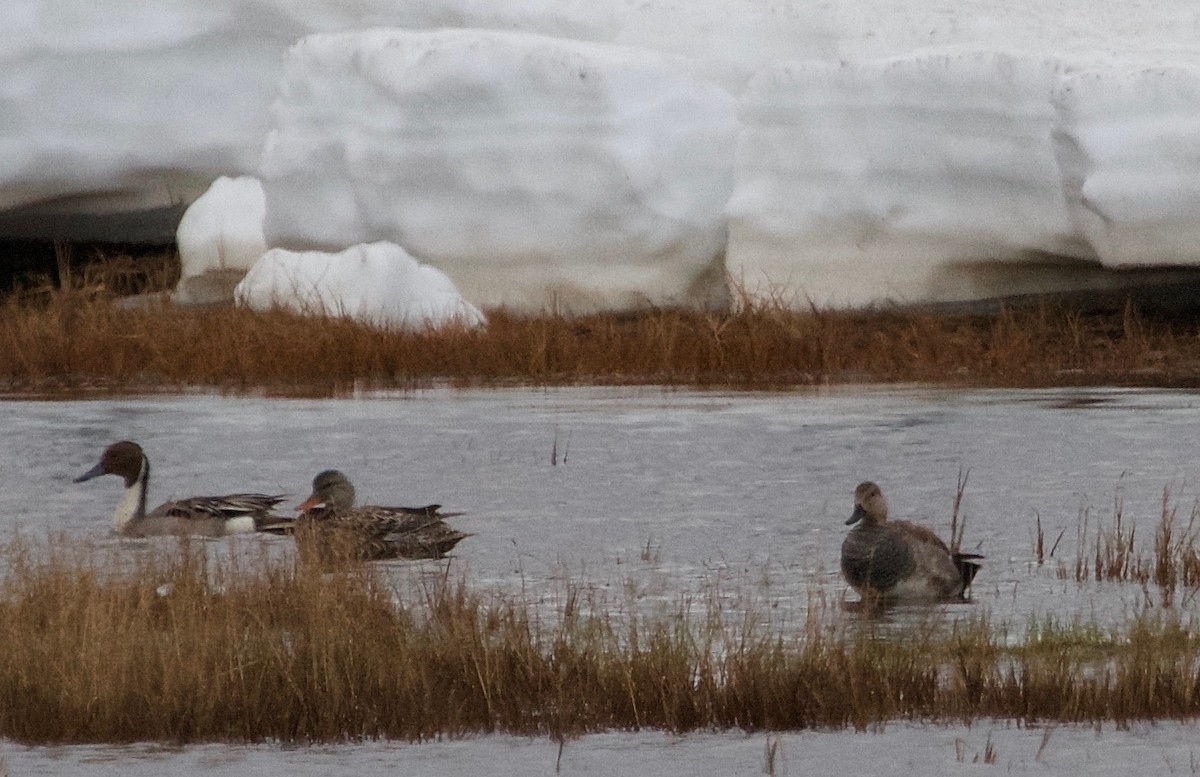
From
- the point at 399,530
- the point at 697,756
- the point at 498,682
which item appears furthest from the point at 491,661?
the point at 399,530

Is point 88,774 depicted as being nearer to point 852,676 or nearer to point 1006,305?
point 852,676

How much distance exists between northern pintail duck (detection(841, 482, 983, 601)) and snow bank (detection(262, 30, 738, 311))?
9.78 m

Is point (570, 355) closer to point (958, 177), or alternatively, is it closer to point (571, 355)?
point (571, 355)

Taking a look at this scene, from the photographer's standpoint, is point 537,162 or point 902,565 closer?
point 902,565

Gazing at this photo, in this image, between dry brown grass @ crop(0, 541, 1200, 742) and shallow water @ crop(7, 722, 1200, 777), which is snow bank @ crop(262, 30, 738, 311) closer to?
dry brown grass @ crop(0, 541, 1200, 742)

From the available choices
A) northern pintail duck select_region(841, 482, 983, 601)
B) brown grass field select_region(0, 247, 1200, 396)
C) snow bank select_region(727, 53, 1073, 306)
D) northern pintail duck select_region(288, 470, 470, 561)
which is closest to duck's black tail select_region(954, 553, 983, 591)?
northern pintail duck select_region(841, 482, 983, 601)

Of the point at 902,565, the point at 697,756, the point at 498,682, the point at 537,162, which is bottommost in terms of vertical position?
the point at 697,756

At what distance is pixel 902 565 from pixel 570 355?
27.5 ft

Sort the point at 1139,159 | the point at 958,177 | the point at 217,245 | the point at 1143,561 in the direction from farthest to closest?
the point at 217,245
the point at 958,177
the point at 1139,159
the point at 1143,561

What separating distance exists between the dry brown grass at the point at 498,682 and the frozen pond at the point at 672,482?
12 centimetres

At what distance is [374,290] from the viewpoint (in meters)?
16.2

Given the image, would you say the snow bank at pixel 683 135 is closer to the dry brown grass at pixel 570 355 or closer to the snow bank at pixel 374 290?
the dry brown grass at pixel 570 355

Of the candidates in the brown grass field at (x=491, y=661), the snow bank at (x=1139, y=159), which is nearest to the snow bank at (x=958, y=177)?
the snow bank at (x=1139, y=159)

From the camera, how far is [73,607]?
19.0 feet
